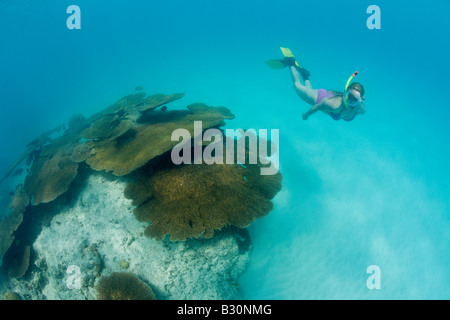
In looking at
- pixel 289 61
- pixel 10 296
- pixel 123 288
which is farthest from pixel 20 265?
pixel 289 61

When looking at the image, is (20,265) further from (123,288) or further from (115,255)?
(123,288)

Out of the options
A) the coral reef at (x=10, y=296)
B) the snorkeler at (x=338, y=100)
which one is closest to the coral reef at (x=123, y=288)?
the coral reef at (x=10, y=296)

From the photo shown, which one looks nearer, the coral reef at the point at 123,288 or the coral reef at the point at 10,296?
the coral reef at the point at 123,288

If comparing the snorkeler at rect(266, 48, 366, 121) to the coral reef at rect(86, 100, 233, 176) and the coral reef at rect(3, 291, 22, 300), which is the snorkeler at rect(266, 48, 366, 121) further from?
the coral reef at rect(3, 291, 22, 300)

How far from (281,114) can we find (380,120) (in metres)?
9.46

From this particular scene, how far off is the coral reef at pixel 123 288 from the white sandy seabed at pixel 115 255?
250 millimetres

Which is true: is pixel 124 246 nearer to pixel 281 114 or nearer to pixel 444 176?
pixel 281 114

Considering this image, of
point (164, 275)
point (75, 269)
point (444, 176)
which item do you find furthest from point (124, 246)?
point (444, 176)

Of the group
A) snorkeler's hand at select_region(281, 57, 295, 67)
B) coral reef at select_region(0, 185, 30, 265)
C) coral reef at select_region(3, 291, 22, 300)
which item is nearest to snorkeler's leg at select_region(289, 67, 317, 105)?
snorkeler's hand at select_region(281, 57, 295, 67)

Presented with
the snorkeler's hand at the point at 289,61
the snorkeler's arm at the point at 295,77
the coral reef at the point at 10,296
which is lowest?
the coral reef at the point at 10,296

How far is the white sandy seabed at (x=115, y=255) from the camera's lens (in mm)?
4277

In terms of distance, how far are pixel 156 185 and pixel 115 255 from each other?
67.7 inches

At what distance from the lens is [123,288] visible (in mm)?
3906

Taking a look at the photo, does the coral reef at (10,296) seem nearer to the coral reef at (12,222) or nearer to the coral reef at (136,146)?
the coral reef at (12,222)
